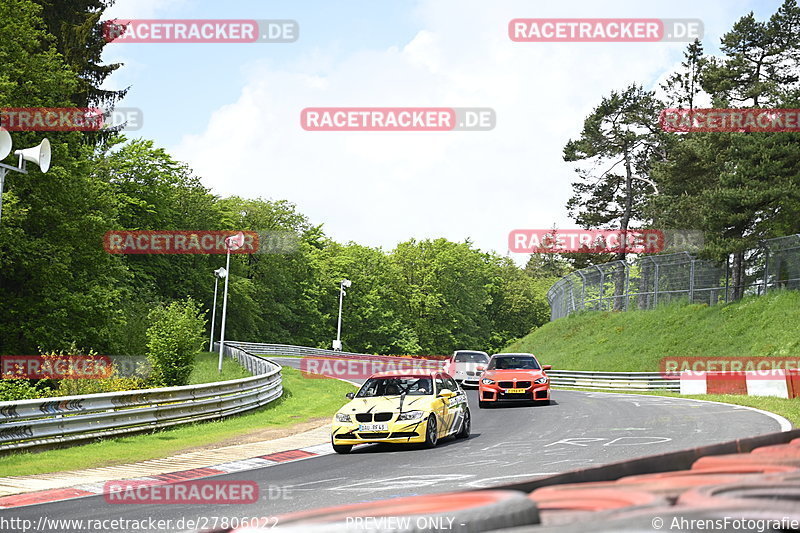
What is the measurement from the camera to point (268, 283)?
97.5m

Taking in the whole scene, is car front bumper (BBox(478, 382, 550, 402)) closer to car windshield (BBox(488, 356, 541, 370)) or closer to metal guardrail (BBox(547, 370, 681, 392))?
car windshield (BBox(488, 356, 541, 370))

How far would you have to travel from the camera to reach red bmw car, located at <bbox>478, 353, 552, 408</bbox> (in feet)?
80.0

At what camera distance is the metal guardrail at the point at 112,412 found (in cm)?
1395

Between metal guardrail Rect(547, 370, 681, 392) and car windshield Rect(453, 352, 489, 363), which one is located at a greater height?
car windshield Rect(453, 352, 489, 363)

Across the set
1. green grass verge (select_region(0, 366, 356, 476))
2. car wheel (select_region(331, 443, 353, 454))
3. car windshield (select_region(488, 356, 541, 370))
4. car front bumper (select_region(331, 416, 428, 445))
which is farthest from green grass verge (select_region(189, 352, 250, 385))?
→ car front bumper (select_region(331, 416, 428, 445))

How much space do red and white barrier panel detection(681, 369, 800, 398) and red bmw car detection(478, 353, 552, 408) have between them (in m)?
6.91

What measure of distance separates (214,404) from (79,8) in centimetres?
3233

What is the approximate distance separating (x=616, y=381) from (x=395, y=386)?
2627 centimetres

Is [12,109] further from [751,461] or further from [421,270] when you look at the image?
[421,270]

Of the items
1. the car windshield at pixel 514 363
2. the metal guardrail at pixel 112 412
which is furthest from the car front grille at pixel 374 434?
the car windshield at pixel 514 363

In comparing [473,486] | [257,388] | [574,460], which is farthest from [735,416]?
[257,388]

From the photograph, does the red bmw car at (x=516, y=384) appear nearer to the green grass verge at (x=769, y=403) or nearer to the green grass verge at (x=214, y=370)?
the green grass verge at (x=769, y=403)

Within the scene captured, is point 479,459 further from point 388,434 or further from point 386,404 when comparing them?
point 386,404

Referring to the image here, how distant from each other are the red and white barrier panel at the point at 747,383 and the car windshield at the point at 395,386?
13.7 meters
